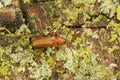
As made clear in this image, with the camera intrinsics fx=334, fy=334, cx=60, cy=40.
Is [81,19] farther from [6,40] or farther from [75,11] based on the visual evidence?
[6,40]

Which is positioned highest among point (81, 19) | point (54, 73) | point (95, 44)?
point (81, 19)

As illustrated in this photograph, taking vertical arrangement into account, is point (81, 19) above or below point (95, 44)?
above

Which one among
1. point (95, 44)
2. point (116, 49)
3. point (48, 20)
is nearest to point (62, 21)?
point (48, 20)

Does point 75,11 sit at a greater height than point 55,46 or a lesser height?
greater

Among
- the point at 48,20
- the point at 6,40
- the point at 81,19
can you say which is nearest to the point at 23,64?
the point at 6,40

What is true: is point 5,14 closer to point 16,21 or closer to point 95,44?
point 16,21
